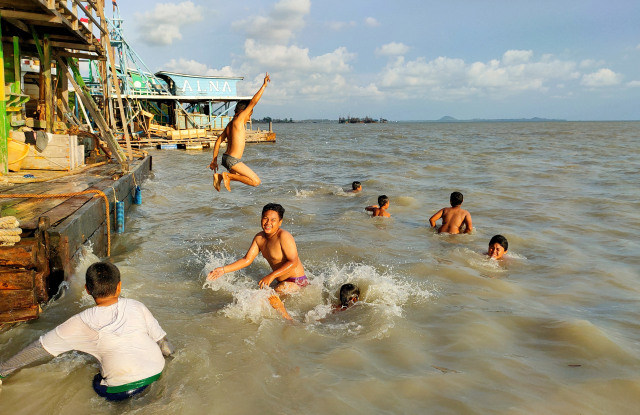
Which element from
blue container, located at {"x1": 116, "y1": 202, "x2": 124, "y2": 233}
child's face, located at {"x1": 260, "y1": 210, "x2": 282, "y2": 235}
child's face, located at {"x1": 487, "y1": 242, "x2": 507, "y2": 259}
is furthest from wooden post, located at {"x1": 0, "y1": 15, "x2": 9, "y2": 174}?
child's face, located at {"x1": 487, "y1": 242, "x2": 507, "y2": 259}

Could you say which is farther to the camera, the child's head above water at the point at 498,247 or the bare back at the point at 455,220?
the bare back at the point at 455,220

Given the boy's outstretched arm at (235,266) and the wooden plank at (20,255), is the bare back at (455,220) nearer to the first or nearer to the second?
the boy's outstretched arm at (235,266)

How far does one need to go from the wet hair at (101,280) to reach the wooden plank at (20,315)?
1851mm

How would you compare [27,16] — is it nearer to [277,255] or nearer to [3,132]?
[3,132]

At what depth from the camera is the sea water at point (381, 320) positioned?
3.81 m

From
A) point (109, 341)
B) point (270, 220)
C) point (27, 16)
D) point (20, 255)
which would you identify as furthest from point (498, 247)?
point (27, 16)

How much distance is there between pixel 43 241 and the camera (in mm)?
4875

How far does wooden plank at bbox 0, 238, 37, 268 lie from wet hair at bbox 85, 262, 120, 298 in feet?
5.55

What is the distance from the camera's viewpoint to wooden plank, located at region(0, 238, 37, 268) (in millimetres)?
4434

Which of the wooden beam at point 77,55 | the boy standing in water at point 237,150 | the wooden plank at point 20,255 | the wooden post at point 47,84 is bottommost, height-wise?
the wooden plank at point 20,255

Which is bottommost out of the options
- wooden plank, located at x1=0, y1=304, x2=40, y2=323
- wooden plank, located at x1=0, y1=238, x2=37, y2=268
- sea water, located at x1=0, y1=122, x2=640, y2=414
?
sea water, located at x1=0, y1=122, x2=640, y2=414

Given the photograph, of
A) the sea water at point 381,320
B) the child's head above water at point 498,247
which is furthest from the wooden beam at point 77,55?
the child's head above water at point 498,247

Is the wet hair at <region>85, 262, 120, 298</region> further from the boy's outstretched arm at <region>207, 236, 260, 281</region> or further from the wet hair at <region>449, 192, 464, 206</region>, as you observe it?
the wet hair at <region>449, 192, 464, 206</region>

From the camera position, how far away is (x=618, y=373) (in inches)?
167
